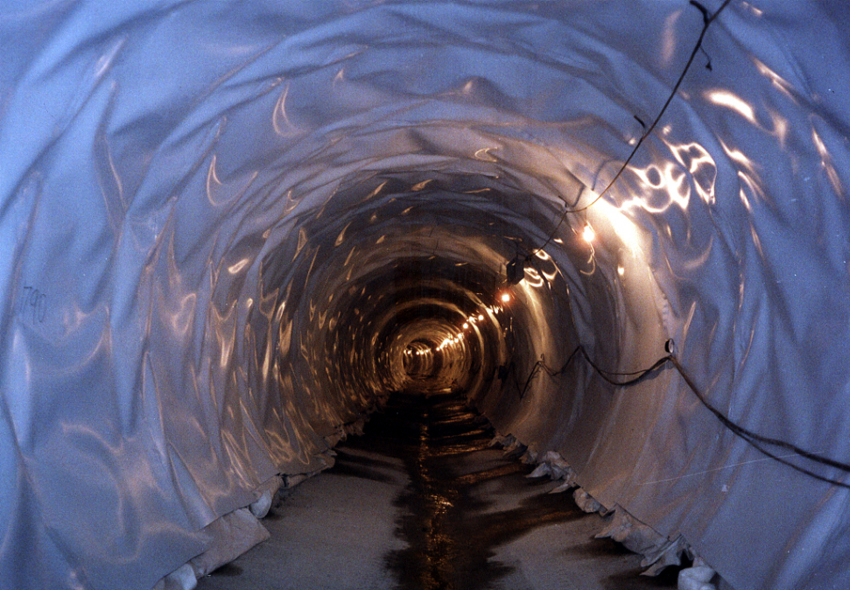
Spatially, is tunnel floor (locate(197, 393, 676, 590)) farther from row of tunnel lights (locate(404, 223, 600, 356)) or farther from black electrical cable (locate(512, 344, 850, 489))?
row of tunnel lights (locate(404, 223, 600, 356))

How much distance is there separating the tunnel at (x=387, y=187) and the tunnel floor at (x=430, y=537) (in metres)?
0.32

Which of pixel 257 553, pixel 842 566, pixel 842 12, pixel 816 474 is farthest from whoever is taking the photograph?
pixel 257 553

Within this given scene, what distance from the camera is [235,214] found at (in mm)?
6656

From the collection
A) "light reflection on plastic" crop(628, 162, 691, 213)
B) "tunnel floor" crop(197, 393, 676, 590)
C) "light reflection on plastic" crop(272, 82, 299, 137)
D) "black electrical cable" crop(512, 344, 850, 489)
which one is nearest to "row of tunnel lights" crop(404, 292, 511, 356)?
"tunnel floor" crop(197, 393, 676, 590)

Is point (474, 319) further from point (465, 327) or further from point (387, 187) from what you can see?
point (387, 187)

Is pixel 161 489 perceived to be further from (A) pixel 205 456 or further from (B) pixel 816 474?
(B) pixel 816 474

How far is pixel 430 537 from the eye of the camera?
786 cm

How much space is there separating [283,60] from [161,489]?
2995 mm

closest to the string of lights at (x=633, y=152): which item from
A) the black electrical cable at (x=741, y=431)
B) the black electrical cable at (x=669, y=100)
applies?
the black electrical cable at (x=669, y=100)

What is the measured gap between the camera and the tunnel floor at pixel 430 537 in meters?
6.08

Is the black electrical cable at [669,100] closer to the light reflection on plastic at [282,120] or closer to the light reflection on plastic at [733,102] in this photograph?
the light reflection on plastic at [733,102]

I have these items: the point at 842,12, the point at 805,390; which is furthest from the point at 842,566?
the point at 842,12

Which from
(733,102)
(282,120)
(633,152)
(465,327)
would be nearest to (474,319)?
(465,327)

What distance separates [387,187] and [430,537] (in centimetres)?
403
